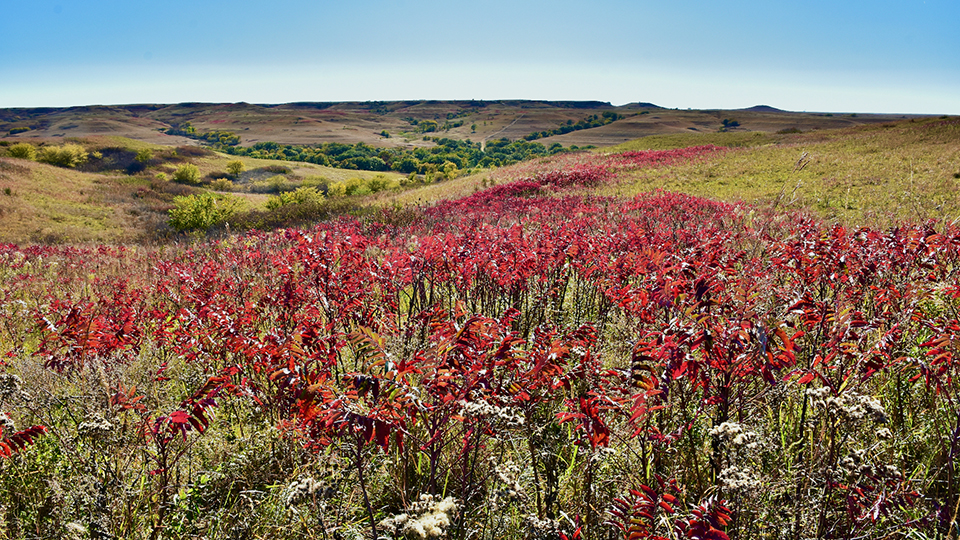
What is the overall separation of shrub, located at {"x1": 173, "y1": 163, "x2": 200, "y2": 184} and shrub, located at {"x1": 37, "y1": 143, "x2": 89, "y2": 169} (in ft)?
50.8

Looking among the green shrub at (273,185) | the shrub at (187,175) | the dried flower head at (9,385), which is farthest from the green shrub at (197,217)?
the shrub at (187,175)

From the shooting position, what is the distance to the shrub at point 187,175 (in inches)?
2566

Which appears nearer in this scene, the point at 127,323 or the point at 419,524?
the point at 419,524

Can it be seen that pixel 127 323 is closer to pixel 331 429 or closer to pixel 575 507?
pixel 331 429

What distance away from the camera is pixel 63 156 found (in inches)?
2562

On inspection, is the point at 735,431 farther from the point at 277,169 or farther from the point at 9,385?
the point at 277,169

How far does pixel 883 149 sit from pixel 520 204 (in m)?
22.7

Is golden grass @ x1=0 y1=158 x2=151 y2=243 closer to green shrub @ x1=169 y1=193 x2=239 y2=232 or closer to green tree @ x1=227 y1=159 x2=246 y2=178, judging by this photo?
green shrub @ x1=169 y1=193 x2=239 y2=232

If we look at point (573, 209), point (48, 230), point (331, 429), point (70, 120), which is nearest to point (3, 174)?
point (48, 230)

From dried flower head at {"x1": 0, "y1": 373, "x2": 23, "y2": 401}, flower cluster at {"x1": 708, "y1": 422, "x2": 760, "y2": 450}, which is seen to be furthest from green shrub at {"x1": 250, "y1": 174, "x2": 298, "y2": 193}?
flower cluster at {"x1": 708, "y1": 422, "x2": 760, "y2": 450}

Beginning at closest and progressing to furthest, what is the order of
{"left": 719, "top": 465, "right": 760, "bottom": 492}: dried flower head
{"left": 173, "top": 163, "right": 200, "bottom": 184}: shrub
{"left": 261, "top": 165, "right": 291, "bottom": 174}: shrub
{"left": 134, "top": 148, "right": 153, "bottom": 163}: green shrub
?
{"left": 719, "top": 465, "right": 760, "bottom": 492}: dried flower head
{"left": 173, "top": 163, "right": 200, "bottom": 184}: shrub
{"left": 134, "top": 148, "right": 153, "bottom": 163}: green shrub
{"left": 261, "top": 165, "right": 291, "bottom": 174}: shrub

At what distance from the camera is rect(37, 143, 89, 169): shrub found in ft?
213

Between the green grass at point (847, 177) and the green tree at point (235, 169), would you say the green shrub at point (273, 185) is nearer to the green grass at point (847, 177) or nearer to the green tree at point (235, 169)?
the green tree at point (235, 169)

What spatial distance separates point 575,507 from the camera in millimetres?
2738
